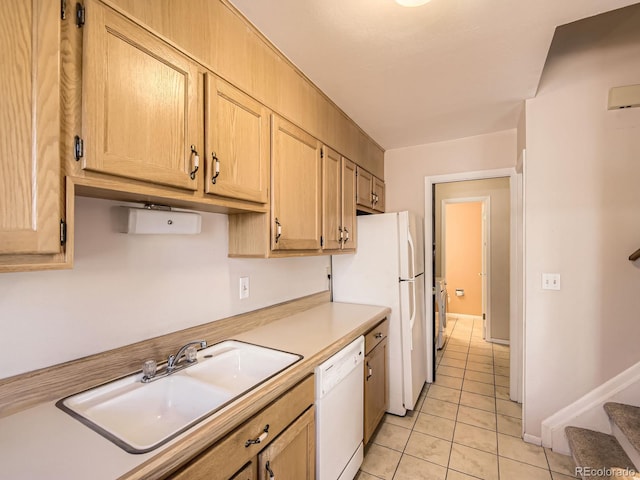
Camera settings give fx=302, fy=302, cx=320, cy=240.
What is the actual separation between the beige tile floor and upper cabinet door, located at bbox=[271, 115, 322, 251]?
1.50 metres

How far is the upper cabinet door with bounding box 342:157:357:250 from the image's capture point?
2.28 meters

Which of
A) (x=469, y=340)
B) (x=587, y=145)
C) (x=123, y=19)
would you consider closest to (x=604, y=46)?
(x=587, y=145)

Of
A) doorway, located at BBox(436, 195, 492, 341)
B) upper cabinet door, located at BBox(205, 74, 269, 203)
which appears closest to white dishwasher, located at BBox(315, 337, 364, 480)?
upper cabinet door, located at BBox(205, 74, 269, 203)

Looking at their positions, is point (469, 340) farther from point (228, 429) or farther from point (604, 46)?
point (228, 429)

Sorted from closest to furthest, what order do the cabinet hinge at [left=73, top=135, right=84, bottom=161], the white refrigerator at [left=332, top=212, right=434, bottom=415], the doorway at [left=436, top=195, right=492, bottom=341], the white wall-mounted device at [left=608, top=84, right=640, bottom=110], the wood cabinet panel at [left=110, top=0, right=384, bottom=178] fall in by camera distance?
the cabinet hinge at [left=73, top=135, right=84, bottom=161] → the wood cabinet panel at [left=110, top=0, right=384, bottom=178] → the white wall-mounted device at [left=608, top=84, right=640, bottom=110] → the white refrigerator at [left=332, top=212, right=434, bottom=415] → the doorway at [left=436, top=195, right=492, bottom=341]

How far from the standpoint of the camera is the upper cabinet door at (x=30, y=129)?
2.24ft

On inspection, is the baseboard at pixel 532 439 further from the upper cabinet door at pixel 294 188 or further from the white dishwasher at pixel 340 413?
the upper cabinet door at pixel 294 188

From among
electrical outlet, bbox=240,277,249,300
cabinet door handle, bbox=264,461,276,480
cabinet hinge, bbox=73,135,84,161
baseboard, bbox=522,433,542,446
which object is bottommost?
baseboard, bbox=522,433,542,446

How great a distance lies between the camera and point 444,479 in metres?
1.80

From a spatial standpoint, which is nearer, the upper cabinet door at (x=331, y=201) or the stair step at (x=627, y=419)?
the stair step at (x=627, y=419)

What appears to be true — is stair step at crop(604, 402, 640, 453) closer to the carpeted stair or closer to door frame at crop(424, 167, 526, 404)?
the carpeted stair

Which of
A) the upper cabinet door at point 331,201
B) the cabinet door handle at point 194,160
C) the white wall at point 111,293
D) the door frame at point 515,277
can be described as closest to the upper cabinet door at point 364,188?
the upper cabinet door at point 331,201

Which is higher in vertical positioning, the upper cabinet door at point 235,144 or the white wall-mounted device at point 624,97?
the white wall-mounted device at point 624,97

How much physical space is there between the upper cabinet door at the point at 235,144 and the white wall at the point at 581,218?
185 centimetres
